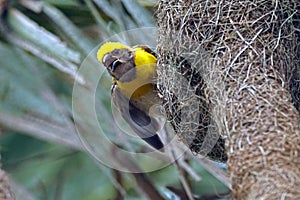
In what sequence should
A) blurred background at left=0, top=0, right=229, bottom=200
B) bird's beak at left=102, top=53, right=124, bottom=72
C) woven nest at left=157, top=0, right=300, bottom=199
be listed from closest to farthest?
woven nest at left=157, top=0, right=300, bottom=199 → bird's beak at left=102, top=53, right=124, bottom=72 → blurred background at left=0, top=0, right=229, bottom=200

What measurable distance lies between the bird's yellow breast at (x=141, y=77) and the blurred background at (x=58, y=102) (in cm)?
12

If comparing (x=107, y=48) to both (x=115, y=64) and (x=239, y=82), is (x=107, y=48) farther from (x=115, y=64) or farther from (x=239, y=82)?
(x=239, y=82)

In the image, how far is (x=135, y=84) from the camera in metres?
3.04

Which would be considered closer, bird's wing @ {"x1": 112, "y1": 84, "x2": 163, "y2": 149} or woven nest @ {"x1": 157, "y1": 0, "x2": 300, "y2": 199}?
woven nest @ {"x1": 157, "y1": 0, "x2": 300, "y2": 199}

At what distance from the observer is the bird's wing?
3.03 metres

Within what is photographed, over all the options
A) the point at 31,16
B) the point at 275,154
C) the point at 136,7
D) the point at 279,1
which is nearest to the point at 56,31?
the point at 31,16

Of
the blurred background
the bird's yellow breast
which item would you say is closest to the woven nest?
the bird's yellow breast

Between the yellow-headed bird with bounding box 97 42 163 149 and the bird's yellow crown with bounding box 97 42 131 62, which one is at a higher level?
the bird's yellow crown with bounding box 97 42 131 62

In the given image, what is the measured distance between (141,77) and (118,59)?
13 centimetres

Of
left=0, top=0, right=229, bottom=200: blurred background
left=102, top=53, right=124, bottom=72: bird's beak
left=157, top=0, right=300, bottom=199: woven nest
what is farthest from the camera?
left=0, top=0, right=229, bottom=200: blurred background

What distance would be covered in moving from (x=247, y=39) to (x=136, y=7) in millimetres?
932

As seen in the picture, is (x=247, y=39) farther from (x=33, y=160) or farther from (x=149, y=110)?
(x=33, y=160)

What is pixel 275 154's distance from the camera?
1.71 m

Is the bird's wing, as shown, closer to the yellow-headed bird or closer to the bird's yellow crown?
the yellow-headed bird
